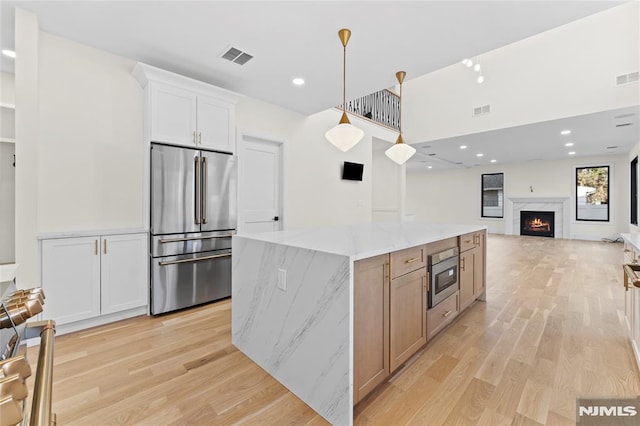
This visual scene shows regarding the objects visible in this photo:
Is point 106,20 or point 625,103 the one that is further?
point 625,103

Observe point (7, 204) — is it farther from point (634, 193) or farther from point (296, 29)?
point (634, 193)

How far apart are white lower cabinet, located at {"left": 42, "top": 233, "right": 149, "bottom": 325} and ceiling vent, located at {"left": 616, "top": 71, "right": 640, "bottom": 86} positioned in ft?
23.7

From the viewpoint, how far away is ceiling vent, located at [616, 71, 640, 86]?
14.4 ft

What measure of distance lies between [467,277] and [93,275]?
3.63 metres

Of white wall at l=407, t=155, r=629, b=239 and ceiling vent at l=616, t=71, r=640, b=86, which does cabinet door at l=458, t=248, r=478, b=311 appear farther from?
white wall at l=407, t=155, r=629, b=239

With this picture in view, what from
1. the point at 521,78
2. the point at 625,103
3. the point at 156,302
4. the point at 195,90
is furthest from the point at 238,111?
the point at 625,103

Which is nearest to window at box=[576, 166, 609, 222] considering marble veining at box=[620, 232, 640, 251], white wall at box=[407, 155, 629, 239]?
white wall at box=[407, 155, 629, 239]

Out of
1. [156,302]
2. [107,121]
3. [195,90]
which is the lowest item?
[156,302]

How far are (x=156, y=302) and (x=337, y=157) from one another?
3735 mm

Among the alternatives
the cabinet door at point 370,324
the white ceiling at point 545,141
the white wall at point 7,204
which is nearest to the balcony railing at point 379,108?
the white ceiling at point 545,141

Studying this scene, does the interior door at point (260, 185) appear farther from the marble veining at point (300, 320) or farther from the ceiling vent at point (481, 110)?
the ceiling vent at point (481, 110)

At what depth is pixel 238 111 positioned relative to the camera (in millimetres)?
3855

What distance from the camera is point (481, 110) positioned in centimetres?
601

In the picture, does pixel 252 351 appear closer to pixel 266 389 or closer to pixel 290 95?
pixel 266 389
